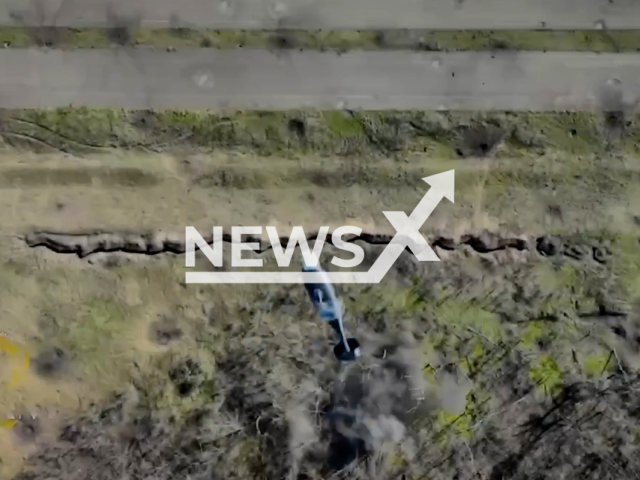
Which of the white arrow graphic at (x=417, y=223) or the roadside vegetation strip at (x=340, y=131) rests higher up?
the roadside vegetation strip at (x=340, y=131)

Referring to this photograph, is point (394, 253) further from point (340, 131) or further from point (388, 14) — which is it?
point (388, 14)

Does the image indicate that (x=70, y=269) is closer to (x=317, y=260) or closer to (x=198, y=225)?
(x=198, y=225)

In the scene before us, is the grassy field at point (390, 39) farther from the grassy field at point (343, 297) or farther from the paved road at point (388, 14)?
the grassy field at point (343, 297)

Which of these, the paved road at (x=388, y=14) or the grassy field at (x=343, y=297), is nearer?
the grassy field at (x=343, y=297)

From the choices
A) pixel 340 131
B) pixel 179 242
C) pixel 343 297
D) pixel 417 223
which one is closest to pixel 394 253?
pixel 417 223

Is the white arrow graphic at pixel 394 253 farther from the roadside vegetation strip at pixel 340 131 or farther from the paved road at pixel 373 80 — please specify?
the paved road at pixel 373 80

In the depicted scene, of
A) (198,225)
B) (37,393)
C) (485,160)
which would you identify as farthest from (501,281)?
(37,393)

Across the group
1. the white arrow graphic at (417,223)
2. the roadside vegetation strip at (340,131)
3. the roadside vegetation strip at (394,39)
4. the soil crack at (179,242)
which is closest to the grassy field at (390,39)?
the roadside vegetation strip at (394,39)


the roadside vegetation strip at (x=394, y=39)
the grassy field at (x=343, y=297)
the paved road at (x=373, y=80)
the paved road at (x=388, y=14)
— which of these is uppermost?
the paved road at (x=388, y=14)
